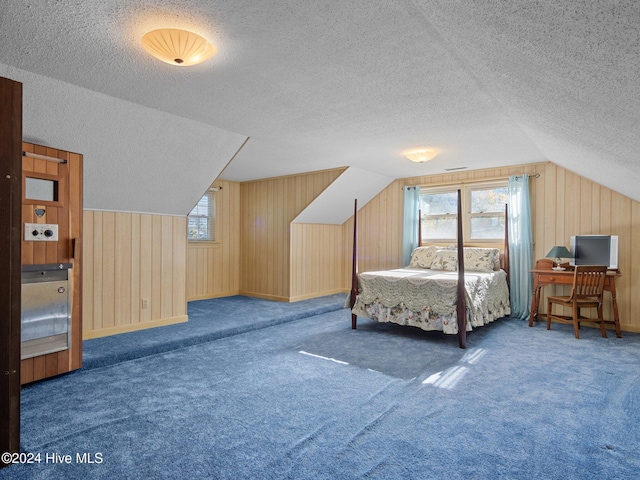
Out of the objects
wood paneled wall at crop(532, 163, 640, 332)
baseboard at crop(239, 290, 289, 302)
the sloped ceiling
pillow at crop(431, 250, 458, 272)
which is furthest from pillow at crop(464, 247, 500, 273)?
baseboard at crop(239, 290, 289, 302)

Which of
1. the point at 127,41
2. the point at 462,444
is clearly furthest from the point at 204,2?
the point at 462,444

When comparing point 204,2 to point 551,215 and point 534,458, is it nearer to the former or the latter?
point 534,458

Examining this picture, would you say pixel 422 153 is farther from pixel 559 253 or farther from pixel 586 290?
pixel 586 290

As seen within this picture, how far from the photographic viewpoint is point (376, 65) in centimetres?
231

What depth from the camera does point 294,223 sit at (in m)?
6.18

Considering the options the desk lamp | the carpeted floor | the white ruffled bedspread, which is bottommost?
the carpeted floor

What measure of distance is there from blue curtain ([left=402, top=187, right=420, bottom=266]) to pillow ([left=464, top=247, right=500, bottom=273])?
103 centimetres

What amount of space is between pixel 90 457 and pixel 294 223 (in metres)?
4.58

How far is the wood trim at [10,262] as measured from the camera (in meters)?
1.78

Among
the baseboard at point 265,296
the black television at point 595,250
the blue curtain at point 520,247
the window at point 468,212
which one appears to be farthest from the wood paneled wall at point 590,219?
the baseboard at point 265,296

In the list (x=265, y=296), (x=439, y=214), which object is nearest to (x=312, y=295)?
(x=265, y=296)

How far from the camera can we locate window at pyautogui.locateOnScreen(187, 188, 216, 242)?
618 cm

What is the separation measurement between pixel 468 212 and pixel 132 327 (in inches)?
192

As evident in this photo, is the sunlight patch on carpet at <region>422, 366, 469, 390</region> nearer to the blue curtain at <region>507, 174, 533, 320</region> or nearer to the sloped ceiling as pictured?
the blue curtain at <region>507, 174, 533, 320</region>
